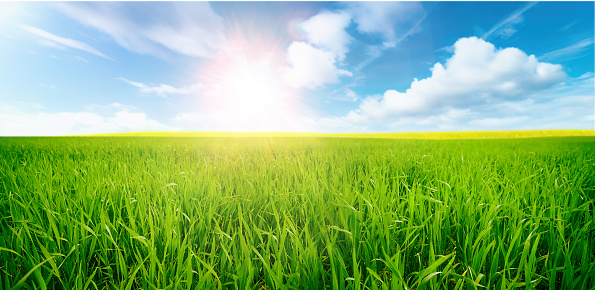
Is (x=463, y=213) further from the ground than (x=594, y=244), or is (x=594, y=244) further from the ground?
(x=463, y=213)

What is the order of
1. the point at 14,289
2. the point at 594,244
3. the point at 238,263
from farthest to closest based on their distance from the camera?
the point at 594,244
the point at 238,263
the point at 14,289

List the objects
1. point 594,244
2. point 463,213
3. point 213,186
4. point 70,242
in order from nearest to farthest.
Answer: point 70,242 → point 594,244 → point 463,213 → point 213,186

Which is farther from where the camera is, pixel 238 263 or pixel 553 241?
pixel 553 241

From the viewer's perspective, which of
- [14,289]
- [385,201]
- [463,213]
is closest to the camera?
[14,289]

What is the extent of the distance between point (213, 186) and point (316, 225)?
0.90 meters

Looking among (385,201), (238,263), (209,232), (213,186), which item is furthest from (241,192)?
(385,201)

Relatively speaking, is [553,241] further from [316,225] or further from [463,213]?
[316,225]

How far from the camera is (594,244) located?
1264mm

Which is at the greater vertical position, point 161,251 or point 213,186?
point 213,186

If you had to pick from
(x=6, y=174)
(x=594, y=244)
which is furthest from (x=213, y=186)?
(x=6, y=174)

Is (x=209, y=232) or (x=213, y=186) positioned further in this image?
(x=213, y=186)

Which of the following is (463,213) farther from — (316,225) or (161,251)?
(161,251)

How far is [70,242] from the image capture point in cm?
116

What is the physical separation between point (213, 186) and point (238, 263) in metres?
0.96
